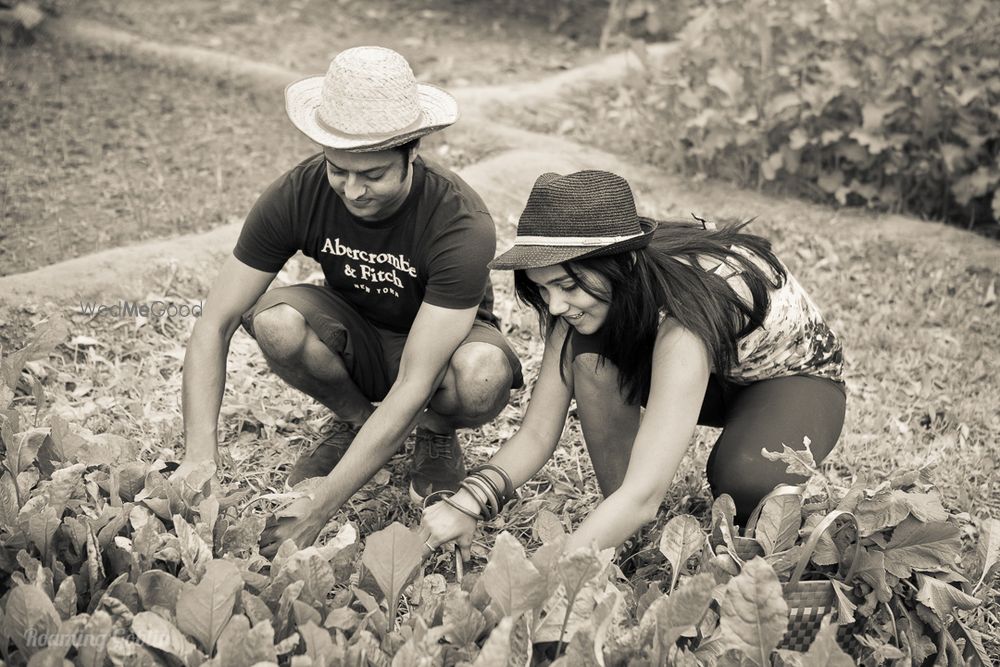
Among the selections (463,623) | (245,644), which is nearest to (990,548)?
(463,623)

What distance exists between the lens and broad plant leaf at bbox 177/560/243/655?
6.23 feet

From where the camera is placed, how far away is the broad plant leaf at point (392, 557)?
2.01 m

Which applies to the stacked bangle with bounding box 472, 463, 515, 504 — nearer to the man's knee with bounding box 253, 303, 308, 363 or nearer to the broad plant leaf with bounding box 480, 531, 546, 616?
the broad plant leaf with bounding box 480, 531, 546, 616

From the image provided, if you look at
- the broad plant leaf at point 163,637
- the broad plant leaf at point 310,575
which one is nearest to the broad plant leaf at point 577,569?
the broad plant leaf at point 310,575

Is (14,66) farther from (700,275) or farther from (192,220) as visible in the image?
(700,275)

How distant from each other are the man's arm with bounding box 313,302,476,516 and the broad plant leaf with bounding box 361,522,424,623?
0.40 m

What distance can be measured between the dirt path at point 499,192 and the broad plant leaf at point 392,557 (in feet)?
7.25

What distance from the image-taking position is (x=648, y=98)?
547 cm

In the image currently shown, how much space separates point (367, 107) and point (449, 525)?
1.01m

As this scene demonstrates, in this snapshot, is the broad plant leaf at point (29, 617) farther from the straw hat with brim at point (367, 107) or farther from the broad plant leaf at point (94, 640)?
the straw hat with brim at point (367, 107)

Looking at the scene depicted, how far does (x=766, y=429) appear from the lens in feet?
8.49

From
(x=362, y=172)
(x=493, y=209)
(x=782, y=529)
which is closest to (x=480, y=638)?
(x=782, y=529)

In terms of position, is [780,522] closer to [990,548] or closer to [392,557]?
[990,548]

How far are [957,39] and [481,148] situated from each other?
7.56ft
